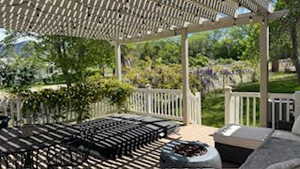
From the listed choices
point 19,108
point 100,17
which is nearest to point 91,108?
point 19,108

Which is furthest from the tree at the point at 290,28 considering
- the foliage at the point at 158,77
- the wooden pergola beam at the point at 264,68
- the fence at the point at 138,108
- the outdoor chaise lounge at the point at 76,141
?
the outdoor chaise lounge at the point at 76,141

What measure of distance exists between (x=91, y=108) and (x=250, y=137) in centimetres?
473

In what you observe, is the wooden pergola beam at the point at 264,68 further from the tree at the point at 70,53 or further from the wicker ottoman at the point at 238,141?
the tree at the point at 70,53

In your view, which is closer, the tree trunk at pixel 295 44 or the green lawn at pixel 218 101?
the tree trunk at pixel 295 44

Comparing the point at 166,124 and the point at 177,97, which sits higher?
the point at 177,97

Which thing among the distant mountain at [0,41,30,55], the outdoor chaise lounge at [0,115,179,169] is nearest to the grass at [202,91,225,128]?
the outdoor chaise lounge at [0,115,179,169]

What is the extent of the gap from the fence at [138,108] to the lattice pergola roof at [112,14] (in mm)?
1874

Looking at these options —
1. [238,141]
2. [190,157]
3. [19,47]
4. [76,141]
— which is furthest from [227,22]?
[19,47]

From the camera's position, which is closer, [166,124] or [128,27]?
[166,124]

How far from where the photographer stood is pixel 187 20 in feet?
16.9

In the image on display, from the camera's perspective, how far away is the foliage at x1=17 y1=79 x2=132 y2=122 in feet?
18.2

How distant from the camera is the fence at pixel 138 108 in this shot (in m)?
5.43

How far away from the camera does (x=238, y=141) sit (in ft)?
11.3

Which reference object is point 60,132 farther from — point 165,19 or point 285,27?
point 285,27
